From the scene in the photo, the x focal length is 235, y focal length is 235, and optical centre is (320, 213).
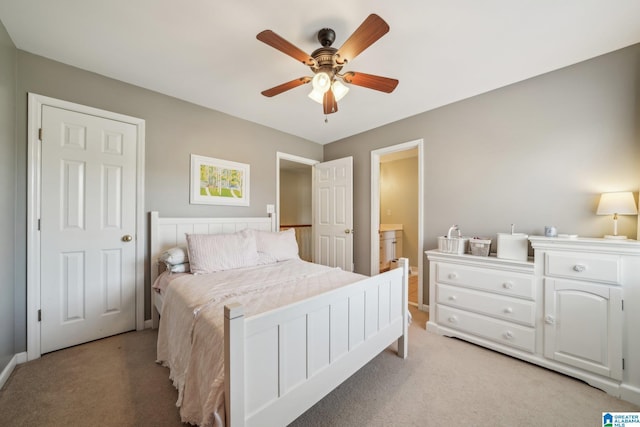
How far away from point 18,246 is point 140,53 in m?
1.81

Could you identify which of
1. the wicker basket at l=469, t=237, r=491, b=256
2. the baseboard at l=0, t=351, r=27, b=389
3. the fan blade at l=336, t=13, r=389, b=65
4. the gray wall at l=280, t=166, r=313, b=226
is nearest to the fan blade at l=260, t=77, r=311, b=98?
the fan blade at l=336, t=13, r=389, b=65

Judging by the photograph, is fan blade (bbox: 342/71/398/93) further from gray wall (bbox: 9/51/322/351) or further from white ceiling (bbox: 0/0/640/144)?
gray wall (bbox: 9/51/322/351)

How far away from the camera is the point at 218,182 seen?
2930 mm

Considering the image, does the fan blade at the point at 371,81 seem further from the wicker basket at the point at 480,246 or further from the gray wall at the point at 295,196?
the gray wall at the point at 295,196

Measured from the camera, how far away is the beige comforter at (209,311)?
1076 millimetres

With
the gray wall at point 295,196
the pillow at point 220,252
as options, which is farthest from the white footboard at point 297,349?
the gray wall at point 295,196

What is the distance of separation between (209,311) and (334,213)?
2.60 m

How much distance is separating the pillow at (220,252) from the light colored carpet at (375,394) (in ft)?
2.70

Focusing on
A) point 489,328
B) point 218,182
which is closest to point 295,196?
point 218,182

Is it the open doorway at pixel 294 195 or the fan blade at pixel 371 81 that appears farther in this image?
the open doorway at pixel 294 195

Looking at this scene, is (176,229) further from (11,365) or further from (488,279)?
(488,279)

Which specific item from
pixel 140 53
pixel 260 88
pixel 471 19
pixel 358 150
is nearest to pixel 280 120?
pixel 260 88

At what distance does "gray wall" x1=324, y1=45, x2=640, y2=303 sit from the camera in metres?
1.83

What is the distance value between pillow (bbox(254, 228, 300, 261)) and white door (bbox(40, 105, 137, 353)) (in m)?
1.24
